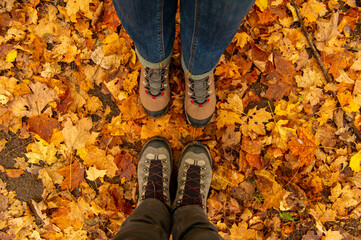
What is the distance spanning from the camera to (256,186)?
1.81 meters

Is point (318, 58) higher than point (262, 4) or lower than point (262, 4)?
lower

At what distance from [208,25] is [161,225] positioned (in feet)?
3.76

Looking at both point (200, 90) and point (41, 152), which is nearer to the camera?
point (200, 90)

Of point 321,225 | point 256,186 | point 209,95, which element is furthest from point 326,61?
point 321,225

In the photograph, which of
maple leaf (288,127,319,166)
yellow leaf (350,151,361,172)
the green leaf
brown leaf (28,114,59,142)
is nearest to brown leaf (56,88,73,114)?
brown leaf (28,114,59,142)

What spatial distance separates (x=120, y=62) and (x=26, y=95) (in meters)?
0.88

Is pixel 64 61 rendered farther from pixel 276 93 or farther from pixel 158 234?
pixel 276 93

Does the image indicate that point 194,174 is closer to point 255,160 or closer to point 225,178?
point 225,178

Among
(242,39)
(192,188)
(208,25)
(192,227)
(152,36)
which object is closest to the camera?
(208,25)

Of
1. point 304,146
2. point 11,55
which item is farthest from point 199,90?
point 11,55

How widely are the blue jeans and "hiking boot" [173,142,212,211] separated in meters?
A: 0.81

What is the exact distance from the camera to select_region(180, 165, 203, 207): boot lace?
1.70 meters

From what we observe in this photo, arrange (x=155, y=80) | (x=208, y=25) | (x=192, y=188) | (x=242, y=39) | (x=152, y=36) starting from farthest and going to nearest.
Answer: (x=242, y=39), (x=192, y=188), (x=155, y=80), (x=152, y=36), (x=208, y=25)

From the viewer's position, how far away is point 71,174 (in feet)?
5.93
